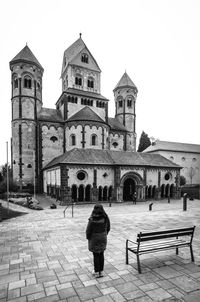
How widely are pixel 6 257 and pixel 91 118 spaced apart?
28020 millimetres

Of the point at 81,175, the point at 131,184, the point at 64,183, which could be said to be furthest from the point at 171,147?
the point at 64,183

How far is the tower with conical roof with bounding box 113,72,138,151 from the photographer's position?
45000 millimetres

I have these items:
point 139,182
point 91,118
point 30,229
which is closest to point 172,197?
point 139,182

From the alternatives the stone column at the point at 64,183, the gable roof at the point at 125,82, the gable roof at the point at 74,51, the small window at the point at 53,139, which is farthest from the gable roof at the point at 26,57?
the stone column at the point at 64,183

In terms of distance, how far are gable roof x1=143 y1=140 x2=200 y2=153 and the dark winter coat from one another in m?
49.3

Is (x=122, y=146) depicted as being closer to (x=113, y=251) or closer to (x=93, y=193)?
(x=93, y=193)

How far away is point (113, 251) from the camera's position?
23.9 feet

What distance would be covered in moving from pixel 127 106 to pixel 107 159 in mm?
24352

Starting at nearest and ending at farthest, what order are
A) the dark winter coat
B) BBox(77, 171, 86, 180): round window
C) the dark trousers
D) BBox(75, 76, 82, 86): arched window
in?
the dark winter coat → the dark trousers → BBox(77, 171, 86, 180): round window → BBox(75, 76, 82, 86): arched window

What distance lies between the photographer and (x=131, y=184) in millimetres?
28078

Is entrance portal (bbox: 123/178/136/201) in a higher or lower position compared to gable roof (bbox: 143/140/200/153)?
lower

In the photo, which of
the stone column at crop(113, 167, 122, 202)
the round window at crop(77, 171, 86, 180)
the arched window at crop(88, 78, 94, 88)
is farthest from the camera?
the arched window at crop(88, 78, 94, 88)

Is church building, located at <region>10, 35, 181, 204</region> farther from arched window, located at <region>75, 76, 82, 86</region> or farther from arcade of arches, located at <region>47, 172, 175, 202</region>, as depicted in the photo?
arched window, located at <region>75, 76, 82, 86</region>

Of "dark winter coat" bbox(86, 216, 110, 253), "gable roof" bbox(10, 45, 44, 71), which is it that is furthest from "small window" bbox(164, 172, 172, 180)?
"gable roof" bbox(10, 45, 44, 71)
